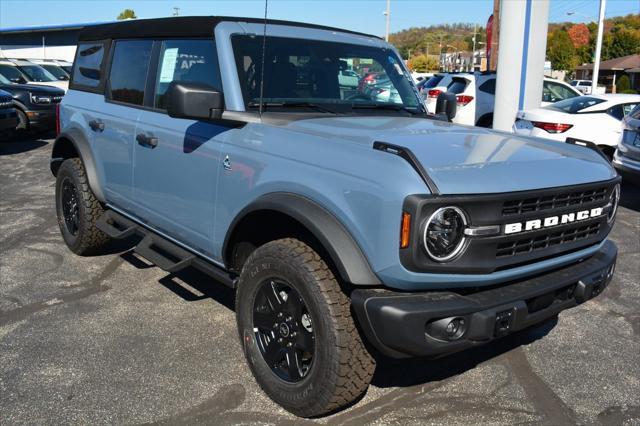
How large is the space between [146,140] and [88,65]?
1709 mm

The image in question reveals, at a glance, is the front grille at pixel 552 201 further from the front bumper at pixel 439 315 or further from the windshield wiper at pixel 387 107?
the windshield wiper at pixel 387 107

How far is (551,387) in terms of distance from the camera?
336cm

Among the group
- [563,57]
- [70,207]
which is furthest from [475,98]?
[563,57]

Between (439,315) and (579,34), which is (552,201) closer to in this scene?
(439,315)

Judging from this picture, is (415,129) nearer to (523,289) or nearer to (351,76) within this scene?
(351,76)

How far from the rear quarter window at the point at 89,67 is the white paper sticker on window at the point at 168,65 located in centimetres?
103

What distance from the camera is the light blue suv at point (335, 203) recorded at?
2.51 metres

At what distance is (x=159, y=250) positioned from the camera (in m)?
4.18

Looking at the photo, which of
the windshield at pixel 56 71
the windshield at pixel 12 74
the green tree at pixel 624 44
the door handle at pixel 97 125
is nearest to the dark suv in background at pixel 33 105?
the windshield at pixel 12 74

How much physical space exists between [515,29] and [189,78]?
759cm

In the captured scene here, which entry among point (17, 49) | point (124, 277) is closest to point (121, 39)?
point (124, 277)

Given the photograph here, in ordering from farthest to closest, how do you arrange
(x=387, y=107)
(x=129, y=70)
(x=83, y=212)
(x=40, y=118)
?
(x=40, y=118)
(x=83, y=212)
(x=129, y=70)
(x=387, y=107)

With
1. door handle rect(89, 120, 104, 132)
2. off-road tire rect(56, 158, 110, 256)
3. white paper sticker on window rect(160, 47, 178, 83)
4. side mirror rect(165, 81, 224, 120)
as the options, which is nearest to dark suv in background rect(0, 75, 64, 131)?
off-road tire rect(56, 158, 110, 256)

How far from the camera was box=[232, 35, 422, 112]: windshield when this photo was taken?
3.53 meters
